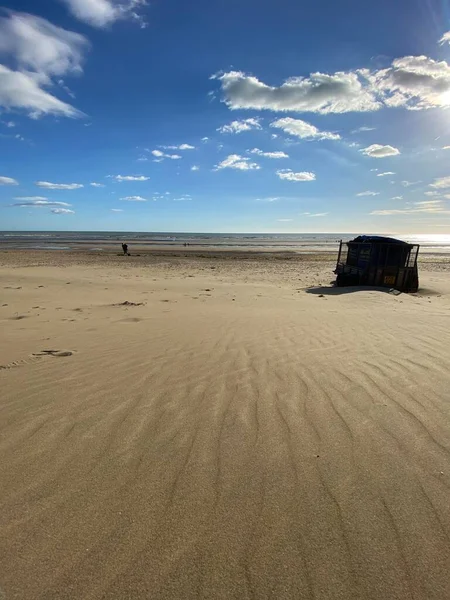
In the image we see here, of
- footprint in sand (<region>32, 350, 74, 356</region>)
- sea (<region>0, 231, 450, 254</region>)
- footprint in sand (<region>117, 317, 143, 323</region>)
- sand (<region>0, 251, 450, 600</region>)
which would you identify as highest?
sand (<region>0, 251, 450, 600</region>)

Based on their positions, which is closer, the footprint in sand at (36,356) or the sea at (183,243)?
the footprint in sand at (36,356)

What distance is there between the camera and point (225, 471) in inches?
100

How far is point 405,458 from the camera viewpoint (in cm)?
271

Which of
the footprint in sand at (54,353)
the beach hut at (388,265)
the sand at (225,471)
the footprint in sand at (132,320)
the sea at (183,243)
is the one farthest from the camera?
the sea at (183,243)

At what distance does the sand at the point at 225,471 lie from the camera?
180 centimetres

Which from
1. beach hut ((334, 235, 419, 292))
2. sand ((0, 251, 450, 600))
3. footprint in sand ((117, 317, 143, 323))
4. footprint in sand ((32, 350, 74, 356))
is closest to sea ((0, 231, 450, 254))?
beach hut ((334, 235, 419, 292))

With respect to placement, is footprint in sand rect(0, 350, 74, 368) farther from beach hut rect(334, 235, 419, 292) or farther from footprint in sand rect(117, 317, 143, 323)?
beach hut rect(334, 235, 419, 292)

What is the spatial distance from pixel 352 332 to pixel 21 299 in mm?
8967

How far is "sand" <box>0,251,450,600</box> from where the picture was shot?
1803 mm

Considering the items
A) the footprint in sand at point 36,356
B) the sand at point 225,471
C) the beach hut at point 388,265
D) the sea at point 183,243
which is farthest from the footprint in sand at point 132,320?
the sea at point 183,243

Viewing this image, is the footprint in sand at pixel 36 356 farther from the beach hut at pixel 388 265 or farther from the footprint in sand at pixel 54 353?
the beach hut at pixel 388 265

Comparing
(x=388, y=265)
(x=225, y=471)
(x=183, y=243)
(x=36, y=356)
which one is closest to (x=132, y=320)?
(x=36, y=356)

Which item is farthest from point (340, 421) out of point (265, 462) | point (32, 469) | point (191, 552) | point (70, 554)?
Answer: point (32, 469)

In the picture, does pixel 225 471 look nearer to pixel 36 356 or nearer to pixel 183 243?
pixel 36 356
